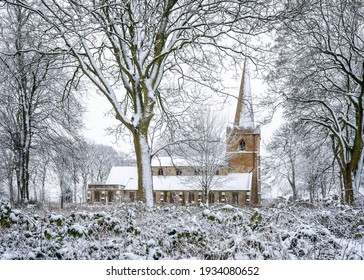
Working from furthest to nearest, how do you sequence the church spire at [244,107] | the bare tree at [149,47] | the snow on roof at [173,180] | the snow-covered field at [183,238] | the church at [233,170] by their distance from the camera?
the church spire at [244,107]
the bare tree at [149,47]
the church at [233,170]
the snow on roof at [173,180]
the snow-covered field at [183,238]

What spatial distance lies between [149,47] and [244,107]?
2072mm

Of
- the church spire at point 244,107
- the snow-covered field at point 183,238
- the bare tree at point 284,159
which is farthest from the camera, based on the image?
the bare tree at point 284,159

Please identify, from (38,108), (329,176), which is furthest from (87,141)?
(329,176)

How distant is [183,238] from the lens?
3.42 metres

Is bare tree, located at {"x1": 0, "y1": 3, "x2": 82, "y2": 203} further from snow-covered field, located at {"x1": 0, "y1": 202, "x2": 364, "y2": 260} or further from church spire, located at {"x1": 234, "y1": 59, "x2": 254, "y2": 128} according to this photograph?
church spire, located at {"x1": 234, "y1": 59, "x2": 254, "y2": 128}

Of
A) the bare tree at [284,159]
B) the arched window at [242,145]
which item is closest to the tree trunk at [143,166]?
the arched window at [242,145]

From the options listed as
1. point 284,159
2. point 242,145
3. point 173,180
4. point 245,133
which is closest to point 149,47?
point 245,133

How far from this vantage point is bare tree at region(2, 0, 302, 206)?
5.84 m

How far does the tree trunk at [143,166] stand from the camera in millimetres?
6352

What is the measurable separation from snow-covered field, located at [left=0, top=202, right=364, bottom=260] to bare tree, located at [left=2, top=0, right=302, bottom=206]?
2716 mm

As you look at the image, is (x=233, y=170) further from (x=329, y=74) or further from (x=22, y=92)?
(x=22, y=92)

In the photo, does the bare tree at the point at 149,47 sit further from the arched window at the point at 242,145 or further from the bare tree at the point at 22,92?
the arched window at the point at 242,145

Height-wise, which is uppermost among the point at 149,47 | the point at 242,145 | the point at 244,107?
the point at 149,47
